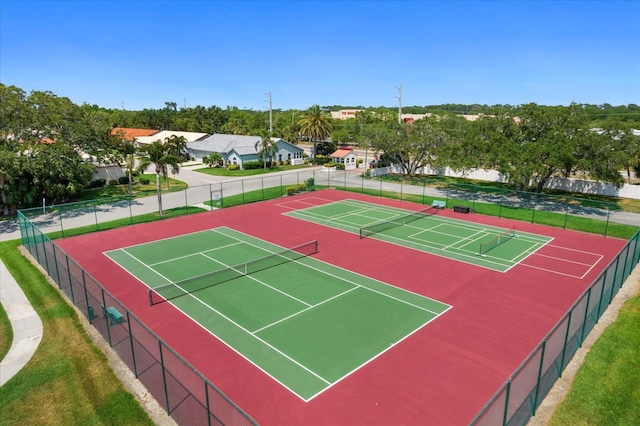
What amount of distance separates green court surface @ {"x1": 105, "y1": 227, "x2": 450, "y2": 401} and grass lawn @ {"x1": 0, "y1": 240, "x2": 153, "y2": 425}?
144 inches

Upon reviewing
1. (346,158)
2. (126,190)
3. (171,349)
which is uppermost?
(346,158)

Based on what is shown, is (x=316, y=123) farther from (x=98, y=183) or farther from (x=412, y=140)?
(x=98, y=183)

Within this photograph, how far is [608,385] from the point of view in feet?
41.1

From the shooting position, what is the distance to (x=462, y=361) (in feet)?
45.5

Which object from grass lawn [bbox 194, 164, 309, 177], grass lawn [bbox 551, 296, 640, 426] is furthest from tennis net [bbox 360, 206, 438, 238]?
grass lawn [bbox 194, 164, 309, 177]

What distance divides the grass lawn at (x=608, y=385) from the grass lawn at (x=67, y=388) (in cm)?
1174

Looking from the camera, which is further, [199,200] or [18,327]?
[199,200]

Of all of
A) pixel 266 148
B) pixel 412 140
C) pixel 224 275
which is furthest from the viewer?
pixel 266 148

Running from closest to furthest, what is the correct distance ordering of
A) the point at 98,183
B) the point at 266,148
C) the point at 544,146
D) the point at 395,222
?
1. the point at 395,222
2. the point at 544,146
3. the point at 98,183
4. the point at 266,148

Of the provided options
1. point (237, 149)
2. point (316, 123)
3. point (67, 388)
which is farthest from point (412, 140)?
point (67, 388)

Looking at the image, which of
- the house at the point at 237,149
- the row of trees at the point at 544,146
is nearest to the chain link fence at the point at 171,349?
the row of trees at the point at 544,146

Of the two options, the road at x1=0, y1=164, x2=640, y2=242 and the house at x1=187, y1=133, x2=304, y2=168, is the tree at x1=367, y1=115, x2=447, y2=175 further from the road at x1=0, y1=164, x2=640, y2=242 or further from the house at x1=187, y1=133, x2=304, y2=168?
the house at x1=187, y1=133, x2=304, y2=168

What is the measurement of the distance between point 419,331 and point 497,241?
44.9 feet

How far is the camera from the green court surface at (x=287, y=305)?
14125 mm
